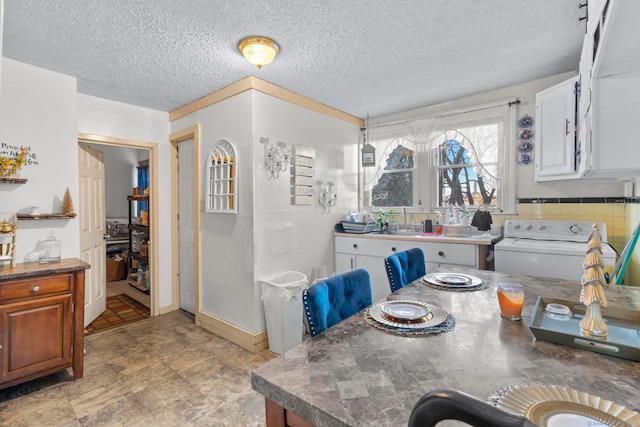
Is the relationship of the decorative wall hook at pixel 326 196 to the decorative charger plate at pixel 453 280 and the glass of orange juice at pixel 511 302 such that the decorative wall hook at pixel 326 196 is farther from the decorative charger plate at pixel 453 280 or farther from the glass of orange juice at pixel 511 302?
the glass of orange juice at pixel 511 302

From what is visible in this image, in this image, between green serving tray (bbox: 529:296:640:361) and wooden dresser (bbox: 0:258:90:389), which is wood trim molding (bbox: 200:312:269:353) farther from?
green serving tray (bbox: 529:296:640:361)

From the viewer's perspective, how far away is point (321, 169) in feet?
11.6

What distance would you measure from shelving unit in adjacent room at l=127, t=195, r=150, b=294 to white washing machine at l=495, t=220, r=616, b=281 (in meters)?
4.25

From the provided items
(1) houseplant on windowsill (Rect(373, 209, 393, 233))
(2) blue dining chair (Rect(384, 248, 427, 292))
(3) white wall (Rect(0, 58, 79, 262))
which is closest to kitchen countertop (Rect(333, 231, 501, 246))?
(1) houseplant on windowsill (Rect(373, 209, 393, 233))

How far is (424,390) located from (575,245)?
8.00 ft

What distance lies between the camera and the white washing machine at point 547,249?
222 cm

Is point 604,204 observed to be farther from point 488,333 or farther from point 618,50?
point 488,333

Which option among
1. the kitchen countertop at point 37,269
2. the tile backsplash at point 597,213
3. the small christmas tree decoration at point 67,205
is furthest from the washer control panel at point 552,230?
the small christmas tree decoration at point 67,205

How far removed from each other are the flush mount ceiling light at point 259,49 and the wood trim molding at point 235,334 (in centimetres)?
227

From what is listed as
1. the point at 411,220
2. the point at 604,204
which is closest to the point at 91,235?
the point at 411,220

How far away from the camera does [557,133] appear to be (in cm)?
244

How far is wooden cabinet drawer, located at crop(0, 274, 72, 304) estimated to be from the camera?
2.01m

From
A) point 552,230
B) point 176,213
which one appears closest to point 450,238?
point 552,230

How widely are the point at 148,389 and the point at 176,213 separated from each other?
6.67 feet
